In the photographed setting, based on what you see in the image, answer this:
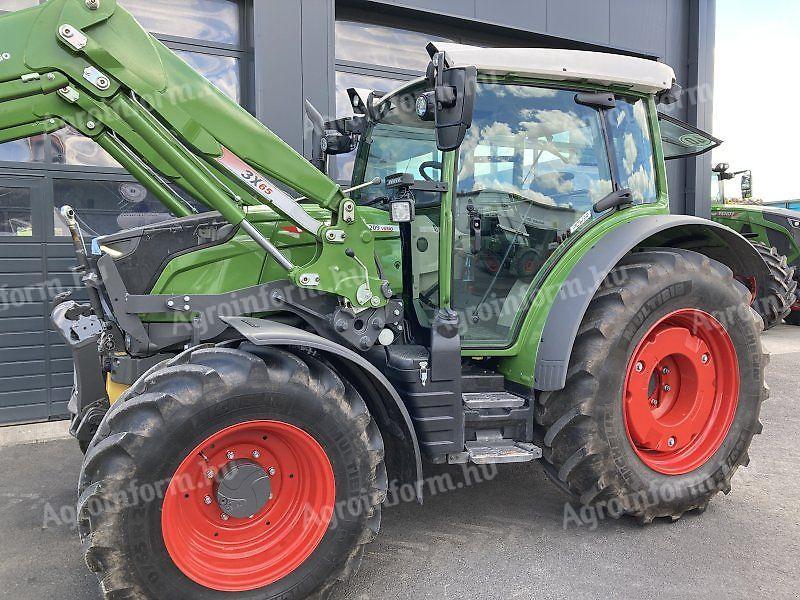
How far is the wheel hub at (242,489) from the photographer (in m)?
2.57

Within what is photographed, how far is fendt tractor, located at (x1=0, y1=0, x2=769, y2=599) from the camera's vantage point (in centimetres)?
249

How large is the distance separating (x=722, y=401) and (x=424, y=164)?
2.20 m

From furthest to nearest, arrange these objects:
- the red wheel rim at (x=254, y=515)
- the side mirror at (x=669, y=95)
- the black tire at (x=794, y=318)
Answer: the black tire at (x=794, y=318) < the side mirror at (x=669, y=95) < the red wheel rim at (x=254, y=515)

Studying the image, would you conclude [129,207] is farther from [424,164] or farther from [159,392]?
[159,392]

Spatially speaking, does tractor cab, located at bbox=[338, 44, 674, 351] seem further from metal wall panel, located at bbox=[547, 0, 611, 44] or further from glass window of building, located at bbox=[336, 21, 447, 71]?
metal wall panel, located at bbox=[547, 0, 611, 44]

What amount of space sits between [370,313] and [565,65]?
5.34ft

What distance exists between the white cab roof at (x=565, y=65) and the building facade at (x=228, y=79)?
66.6 inches

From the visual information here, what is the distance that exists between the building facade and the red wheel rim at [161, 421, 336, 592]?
8.25 feet

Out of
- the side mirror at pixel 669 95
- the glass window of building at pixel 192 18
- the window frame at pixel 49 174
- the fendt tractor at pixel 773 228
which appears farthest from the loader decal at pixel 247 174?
the fendt tractor at pixel 773 228

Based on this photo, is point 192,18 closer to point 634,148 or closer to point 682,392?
point 634,148

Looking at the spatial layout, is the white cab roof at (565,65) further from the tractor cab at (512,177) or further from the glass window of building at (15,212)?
the glass window of building at (15,212)

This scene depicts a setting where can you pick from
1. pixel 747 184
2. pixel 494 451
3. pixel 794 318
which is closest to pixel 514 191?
pixel 494 451

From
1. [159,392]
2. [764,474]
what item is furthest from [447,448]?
[764,474]

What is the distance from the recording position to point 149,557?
234cm
